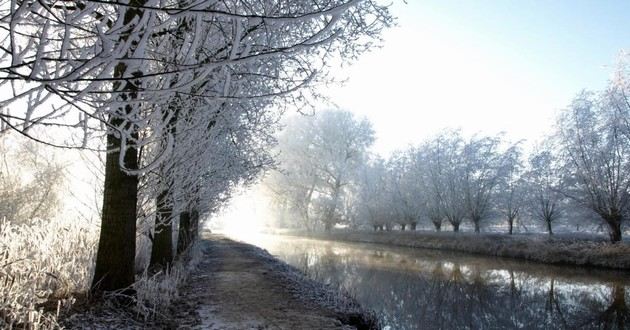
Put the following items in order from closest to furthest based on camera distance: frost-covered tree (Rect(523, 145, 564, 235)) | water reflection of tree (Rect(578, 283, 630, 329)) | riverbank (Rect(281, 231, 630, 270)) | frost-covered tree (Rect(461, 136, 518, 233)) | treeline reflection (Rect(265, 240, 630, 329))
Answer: water reflection of tree (Rect(578, 283, 630, 329)), treeline reflection (Rect(265, 240, 630, 329)), riverbank (Rect(281, 231, 630, 270)), frost-covered tree (Rect(523, 145, 564, 235)), frost-covered tree (Rect(461, 136, 518, 233))

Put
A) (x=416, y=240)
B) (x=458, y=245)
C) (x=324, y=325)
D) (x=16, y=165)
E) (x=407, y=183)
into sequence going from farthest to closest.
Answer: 1. (x=407, y=183)
2. (x=416, y=240)
3. (x=458, y=245)
4. (x=16, y=165)
5. (x=324, y=325)

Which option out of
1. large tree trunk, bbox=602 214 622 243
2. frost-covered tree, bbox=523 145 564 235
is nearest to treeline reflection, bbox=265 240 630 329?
large tree trunk, bbox=602 214 622 243

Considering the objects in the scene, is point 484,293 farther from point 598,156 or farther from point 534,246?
point 598,156

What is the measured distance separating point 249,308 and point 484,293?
28.5 feet

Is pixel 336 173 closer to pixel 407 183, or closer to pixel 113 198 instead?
pixel 407 183

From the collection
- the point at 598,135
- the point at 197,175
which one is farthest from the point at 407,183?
the point at 197,175

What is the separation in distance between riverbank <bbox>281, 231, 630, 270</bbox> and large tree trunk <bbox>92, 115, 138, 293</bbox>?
1907 cm

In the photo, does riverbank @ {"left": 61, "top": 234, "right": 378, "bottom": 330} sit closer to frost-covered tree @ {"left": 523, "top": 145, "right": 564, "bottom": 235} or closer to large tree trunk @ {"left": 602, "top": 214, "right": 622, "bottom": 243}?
large tree trunk @ {"left": 602, "top": 214, "right": 622, "bottom": 243}

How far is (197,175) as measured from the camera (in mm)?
8289

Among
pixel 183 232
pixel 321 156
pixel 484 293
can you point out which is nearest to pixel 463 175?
pixel 321 156

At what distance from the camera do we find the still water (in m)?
9.82

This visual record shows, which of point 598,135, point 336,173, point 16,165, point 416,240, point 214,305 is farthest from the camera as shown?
point 336,173

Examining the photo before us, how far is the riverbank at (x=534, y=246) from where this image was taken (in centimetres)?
1911

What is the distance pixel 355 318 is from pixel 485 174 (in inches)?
1142
